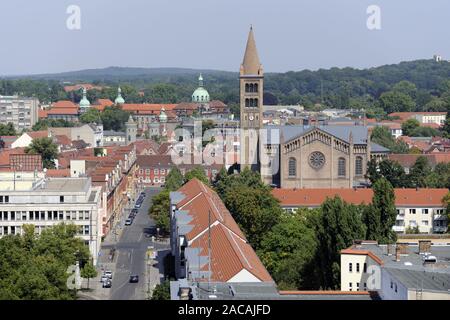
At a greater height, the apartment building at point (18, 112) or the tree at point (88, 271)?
the apartment building at point (18, 112)

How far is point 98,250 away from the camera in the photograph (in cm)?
5869

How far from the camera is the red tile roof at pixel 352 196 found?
68625mm

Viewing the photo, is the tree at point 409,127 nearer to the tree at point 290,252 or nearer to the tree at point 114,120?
the tree at point 114,120

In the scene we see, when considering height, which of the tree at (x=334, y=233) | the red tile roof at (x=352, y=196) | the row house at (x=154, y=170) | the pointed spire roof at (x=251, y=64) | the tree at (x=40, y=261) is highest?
the pointed spire roof at (x=251, y=64)

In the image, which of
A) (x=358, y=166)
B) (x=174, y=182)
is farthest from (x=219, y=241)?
(x=174, y=182)

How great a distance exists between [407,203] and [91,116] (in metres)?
98.8

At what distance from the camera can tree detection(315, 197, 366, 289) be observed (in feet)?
139

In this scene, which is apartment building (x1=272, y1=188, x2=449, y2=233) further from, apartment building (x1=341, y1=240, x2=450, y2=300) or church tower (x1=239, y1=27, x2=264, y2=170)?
apartment building (x1=341, y1=240, x2=450, y2=300)

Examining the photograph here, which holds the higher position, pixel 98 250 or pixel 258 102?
pixel 258 102

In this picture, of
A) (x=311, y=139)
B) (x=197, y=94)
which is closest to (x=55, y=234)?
(x=311, y=139)

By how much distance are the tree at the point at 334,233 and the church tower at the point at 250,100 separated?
3835cm

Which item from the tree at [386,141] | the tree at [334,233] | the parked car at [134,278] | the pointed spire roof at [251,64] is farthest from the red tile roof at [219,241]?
the tree at [386,141]
